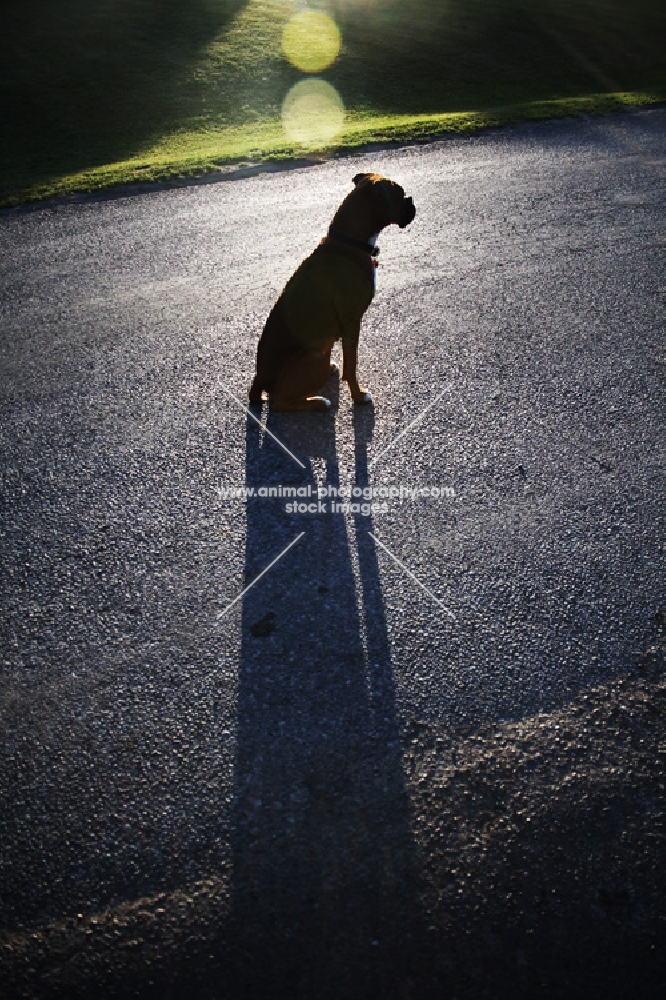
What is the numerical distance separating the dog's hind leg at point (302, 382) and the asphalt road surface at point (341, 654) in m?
0.18

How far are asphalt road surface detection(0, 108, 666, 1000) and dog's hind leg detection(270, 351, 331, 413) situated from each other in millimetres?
177

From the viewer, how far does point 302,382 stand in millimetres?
4531

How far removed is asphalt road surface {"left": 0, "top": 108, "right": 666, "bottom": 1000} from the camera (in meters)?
2.38

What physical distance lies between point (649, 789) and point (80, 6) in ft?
92.5

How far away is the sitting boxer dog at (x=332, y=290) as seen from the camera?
13.9ft

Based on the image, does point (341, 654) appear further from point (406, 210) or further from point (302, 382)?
point (406, 210)

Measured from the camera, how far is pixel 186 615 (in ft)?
11.5

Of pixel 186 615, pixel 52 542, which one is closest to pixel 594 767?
pixel 186 615

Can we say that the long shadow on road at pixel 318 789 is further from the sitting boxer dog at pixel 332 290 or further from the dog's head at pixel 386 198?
the dog's head at pixel 386 198

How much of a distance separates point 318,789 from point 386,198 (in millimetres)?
3541

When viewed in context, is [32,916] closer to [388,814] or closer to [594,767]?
[388,814]

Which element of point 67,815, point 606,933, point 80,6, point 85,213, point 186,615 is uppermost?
point 80,6

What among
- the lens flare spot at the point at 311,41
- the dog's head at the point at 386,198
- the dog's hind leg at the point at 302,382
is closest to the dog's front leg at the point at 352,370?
the dog's hind leg at the point at 302,382

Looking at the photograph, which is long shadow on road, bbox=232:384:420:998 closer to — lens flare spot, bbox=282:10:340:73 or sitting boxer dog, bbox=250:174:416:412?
sitting boxer dog, bbox=250:174:416:412
